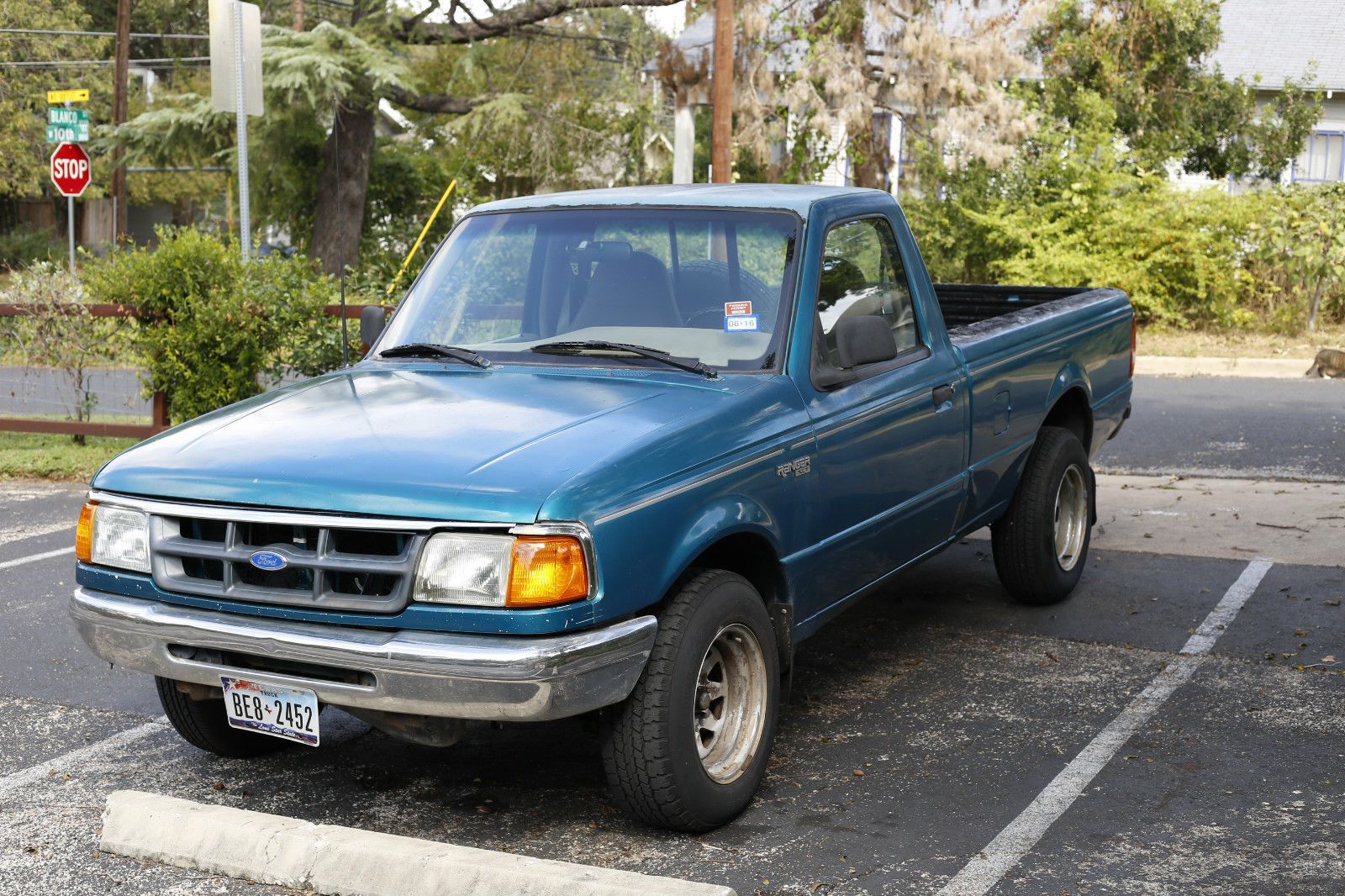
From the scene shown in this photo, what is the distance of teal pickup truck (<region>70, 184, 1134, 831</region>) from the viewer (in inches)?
153

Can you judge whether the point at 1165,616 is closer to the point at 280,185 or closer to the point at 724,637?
the point at 724,637

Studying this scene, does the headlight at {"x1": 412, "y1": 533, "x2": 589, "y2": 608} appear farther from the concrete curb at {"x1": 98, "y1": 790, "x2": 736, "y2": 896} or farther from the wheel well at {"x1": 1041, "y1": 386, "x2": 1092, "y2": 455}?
the wheel well at {"x1": 1041, "y1": 386, "x2": 1092, "y2": 455}

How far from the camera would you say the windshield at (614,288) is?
5094 millimetres

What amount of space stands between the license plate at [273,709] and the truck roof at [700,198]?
2.19m

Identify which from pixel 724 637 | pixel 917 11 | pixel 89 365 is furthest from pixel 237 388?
pixel 917 11

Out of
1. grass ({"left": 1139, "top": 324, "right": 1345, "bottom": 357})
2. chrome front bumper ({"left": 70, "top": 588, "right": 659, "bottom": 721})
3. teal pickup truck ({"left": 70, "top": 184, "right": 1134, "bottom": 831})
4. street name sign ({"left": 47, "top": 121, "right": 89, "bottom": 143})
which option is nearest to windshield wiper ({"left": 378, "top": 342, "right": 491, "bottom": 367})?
teal pickup truck ({"left": 70, "top": 184, "right": 1134, "bottom": 831})

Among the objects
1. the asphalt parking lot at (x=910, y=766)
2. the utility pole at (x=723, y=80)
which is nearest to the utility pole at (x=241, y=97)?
the asphalt parking lot at (x=910, y=766)

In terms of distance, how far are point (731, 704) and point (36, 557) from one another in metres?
5.60

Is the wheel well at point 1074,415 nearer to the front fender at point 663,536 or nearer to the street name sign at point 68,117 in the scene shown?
the front fender at point 663,536

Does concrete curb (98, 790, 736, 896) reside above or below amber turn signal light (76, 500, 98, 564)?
below

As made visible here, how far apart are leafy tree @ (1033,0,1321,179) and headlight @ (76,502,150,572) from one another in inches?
811

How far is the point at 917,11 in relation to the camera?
2331 centimetres

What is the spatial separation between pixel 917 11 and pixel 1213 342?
7785mm

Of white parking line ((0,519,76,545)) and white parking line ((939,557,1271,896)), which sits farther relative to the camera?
white parking line ((0,519,76,545))
